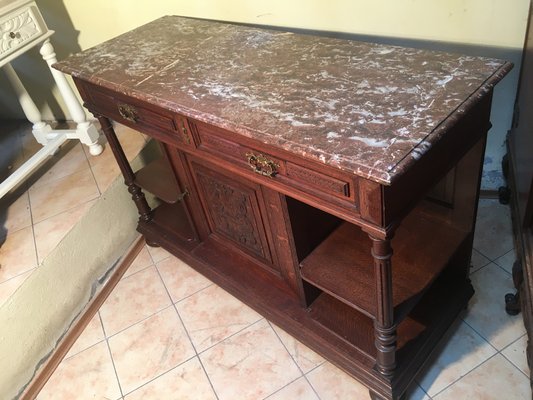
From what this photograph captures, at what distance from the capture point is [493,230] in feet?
6.12

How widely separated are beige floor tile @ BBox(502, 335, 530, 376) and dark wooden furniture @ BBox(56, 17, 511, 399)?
7.7 inches

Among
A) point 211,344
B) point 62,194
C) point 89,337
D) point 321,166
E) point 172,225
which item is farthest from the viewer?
point 62,194

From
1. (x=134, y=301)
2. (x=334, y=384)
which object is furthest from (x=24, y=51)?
(x=334, y=384)

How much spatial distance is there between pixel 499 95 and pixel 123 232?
5.38ft

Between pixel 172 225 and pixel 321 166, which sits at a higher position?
pixel 321 166

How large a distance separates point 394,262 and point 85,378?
1.17 meters

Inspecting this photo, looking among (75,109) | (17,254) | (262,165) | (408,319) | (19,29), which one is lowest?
(408,319)

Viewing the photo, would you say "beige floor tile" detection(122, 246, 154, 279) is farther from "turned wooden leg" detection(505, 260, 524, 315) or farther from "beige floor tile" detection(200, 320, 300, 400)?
"turned wooden leg" detection(505, 260, 524, 315)

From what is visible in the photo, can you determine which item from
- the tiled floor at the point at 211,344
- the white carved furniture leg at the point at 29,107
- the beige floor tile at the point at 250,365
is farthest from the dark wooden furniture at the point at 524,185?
the white carved furniture leg at the point at 29,107

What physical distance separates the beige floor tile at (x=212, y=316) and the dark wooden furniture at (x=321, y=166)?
9 centimetres

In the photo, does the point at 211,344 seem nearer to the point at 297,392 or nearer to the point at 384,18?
the point at 297,392

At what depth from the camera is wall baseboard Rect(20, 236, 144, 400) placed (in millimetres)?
1720

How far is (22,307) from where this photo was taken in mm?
1730

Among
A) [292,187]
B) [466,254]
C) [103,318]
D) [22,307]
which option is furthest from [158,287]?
[466,254]
